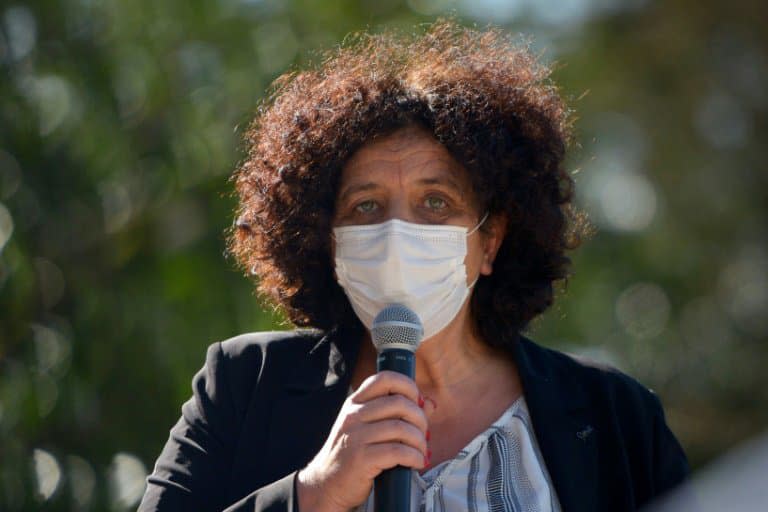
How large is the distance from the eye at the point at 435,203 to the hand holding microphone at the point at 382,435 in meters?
0.49

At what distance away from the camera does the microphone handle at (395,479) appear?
2.36 metres

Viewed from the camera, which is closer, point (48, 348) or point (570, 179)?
point (570, 179)

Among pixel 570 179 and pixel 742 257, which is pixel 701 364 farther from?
pixel 570 179

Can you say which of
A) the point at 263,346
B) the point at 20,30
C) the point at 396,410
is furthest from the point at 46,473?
the point at 396,410

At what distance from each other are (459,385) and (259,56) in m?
3.71

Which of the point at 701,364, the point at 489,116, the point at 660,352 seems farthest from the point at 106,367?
the point at 701,364

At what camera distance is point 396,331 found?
2.52 metres

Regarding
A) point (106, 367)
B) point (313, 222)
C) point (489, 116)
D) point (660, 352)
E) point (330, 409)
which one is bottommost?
point (330, 409)

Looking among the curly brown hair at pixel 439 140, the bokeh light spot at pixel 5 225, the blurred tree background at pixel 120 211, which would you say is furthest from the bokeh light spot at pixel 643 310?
the curly brown hair at pixel 439 140

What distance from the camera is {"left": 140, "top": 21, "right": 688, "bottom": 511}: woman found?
294cm

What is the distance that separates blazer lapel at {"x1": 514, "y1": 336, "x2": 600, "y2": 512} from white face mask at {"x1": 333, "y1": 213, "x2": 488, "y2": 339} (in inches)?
12.3

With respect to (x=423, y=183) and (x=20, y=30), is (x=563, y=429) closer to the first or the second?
(x=423, y=183)

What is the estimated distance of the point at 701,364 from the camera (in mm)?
9102

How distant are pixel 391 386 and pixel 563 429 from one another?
2.69 feet
